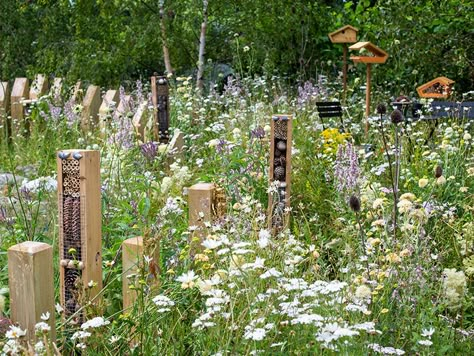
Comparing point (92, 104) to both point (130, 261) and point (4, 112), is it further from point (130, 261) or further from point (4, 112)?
point (130, 261)

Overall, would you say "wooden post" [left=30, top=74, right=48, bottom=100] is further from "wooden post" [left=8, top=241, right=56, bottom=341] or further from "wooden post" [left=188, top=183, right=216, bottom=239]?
"wooden post" [left=8, top=241, right=56, bottom=341]

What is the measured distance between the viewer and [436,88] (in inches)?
312

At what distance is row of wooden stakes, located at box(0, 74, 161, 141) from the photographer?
672 centimetres

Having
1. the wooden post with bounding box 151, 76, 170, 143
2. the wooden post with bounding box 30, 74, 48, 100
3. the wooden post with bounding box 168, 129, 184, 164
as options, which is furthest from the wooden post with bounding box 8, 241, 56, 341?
the wooden post with bounding box 30, 74, 48, 100

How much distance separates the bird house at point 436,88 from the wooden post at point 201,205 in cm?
455

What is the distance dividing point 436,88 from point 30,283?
6.10 meters

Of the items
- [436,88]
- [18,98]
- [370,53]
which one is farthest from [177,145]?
[18,98]

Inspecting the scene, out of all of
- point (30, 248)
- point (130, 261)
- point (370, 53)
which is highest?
point (370, 53)

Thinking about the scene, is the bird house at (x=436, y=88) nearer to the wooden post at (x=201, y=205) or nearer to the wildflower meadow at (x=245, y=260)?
the wildflower meadow at (x=245, y=260)

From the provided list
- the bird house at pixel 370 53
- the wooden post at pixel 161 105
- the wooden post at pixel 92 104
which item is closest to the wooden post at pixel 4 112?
the wooden post at pixel 92 104

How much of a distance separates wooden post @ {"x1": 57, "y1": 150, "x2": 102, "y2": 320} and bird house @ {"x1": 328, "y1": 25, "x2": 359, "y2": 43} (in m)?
6.22

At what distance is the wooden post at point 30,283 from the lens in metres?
2.65

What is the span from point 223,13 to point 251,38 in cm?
55

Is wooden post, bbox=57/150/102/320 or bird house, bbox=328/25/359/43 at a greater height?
bird house, bbox=328/25/359/43
